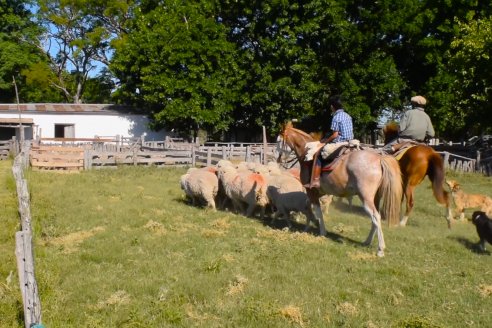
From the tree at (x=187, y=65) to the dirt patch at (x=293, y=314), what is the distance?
29.2 meters

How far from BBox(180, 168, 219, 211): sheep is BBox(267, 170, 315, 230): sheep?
73.3 inches

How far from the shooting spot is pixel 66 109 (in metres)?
38.2

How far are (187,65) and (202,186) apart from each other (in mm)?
23369

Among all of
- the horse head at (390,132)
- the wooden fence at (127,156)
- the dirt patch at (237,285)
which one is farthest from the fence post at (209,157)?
the dirt patch at (237,285)

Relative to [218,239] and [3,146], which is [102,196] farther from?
[3,146]

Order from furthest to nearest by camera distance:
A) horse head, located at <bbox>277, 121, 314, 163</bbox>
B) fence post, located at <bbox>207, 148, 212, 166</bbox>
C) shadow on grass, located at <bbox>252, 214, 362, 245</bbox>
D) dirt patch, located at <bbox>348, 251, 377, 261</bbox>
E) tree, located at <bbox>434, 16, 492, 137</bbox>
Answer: tree, located at <bbox>434, 16, 492, 137</bbox> < fence post, located at <bbox>207, 148, 212, 166</bbox> < horse head, located at <bbox>277, 121, 314, 163</bbox> < shadow on grass, located at <bbox>252, 214, 362, 245</bbox> < dirt patch, located at <bbox>348, 251, 377, 261</bbox>

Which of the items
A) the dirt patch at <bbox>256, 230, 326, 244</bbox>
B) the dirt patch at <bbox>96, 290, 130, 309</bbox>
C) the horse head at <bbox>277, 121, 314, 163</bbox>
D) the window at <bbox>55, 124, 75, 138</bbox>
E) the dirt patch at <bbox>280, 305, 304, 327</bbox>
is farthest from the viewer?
the window at <bbox>55, 124, 75, 138</bbox>

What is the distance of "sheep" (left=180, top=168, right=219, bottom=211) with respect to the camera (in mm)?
13081

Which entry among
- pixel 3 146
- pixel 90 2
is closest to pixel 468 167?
pixel 3 146

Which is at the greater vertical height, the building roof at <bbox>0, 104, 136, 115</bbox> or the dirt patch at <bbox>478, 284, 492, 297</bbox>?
the building roof at <bbox>0, 104, 136, 115</bbox>

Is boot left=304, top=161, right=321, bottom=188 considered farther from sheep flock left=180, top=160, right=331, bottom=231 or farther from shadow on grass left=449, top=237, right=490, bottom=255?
shadow on grass left=449, top=237, right=490, bottom=255

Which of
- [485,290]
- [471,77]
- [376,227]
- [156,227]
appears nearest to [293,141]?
[376,227]

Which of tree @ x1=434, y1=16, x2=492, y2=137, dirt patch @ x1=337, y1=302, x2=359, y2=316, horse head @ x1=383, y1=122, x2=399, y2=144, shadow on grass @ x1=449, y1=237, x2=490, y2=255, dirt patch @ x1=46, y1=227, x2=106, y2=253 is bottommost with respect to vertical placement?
dirt patch @ x1=46, y1=227, x2=106, y2=253

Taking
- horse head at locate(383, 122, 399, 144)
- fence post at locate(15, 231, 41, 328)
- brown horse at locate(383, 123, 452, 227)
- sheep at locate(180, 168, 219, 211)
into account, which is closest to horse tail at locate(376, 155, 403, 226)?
brown horse at locate(383, 123, 452, 227)
